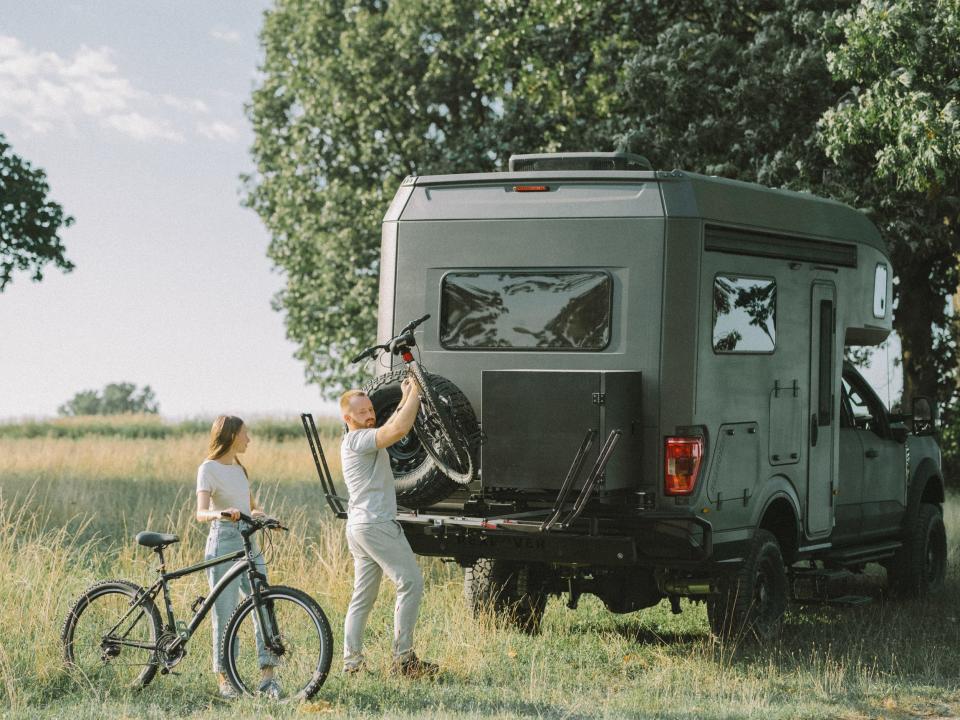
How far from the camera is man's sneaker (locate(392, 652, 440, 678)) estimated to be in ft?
24.3

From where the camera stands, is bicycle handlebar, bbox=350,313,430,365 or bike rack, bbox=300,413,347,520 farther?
bike rack, bbox=300,413,347,520

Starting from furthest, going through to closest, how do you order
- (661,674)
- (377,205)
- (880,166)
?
(377,205) < (880,166) < (661,674)

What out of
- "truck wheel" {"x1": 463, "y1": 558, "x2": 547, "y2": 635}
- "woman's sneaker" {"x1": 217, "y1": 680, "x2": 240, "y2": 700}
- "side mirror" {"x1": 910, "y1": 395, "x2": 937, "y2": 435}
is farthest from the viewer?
"side mirror" {"x1": 910, "y1": 395, "x2": 937, "y2": 435}

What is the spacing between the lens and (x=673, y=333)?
791 cm

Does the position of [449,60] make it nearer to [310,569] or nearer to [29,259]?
[29,259]

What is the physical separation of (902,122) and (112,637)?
1103 cm

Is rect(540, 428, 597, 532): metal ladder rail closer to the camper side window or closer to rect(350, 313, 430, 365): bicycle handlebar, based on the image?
the camper side window

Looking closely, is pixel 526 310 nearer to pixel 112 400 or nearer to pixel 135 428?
pixel 135 428

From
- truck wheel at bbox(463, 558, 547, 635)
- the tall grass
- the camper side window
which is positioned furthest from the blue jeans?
the tall grass

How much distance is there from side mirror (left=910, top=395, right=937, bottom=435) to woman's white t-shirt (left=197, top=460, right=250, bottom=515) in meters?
6.23

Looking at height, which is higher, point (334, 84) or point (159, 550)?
point (334, 84)

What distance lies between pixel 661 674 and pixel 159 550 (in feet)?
9.75

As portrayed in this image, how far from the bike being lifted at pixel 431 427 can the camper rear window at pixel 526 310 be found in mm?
399

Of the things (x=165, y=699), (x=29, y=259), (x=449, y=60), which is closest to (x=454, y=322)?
(x=165, y=699)
